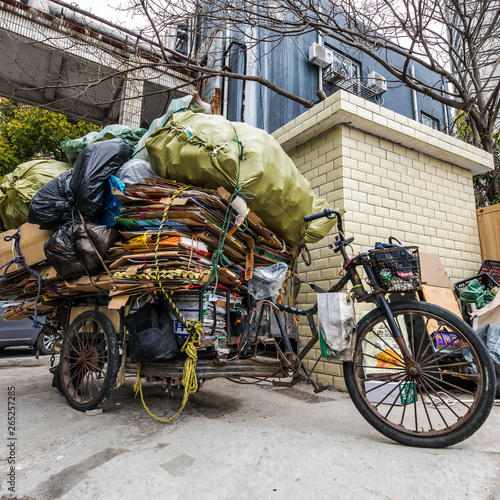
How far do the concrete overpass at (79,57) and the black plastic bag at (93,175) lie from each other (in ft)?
12.4

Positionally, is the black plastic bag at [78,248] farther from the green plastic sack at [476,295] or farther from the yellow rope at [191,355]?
the green plastic sack at [476,295]

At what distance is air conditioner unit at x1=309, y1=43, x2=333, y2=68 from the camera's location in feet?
31.5

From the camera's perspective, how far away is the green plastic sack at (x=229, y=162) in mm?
2195

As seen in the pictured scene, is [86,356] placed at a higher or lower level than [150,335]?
lower

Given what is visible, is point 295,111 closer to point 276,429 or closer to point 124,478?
point 276,429

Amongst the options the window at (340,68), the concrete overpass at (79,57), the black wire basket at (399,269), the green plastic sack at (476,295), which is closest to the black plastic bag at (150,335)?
the black wire basket at (399,269)

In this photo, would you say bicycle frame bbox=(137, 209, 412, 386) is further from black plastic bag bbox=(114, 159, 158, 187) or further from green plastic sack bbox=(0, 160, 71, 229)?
green plastic sack bbox=(0, 160, 71, 229)

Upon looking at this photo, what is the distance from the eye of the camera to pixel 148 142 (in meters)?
2.42

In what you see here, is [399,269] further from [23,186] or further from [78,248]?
[23,186]

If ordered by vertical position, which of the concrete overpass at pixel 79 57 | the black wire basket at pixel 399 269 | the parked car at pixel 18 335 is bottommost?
the parked car at pixel 18 335

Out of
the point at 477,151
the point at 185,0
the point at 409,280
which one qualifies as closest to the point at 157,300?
the point at 409,280

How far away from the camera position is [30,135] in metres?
11.0

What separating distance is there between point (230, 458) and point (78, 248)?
164 cm

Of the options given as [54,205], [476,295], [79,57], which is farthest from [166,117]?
[79,57]
